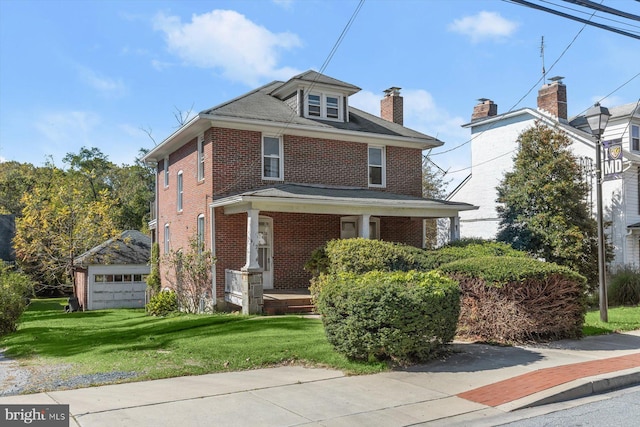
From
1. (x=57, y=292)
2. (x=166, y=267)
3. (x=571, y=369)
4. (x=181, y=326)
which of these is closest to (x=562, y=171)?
(x=571, y=369)

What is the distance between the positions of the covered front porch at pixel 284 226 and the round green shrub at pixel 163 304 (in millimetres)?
3181

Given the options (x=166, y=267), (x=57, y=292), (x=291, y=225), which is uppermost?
(x=291, y=225)

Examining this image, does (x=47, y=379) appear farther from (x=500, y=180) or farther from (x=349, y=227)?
(x=500, y=180)

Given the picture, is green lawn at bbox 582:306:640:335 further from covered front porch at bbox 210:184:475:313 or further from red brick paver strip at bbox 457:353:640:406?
covered front porch at bbox 210:184:475:313

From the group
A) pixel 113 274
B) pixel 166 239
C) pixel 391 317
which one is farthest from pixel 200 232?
pixel 113 274

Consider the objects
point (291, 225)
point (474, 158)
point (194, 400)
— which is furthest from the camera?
point (474, 158)

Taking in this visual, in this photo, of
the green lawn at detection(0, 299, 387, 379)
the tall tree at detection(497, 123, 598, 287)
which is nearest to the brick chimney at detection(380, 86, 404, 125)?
the tall tree at detection(497, 123, 598, 287)

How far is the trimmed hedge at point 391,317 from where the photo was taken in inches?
316

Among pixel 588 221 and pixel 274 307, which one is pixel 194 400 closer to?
pixel 274 307

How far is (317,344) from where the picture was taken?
31.1ft

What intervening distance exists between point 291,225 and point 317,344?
924 cm

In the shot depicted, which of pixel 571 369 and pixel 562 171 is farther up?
pixel 562 171

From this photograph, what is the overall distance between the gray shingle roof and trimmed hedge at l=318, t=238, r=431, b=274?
723 inches

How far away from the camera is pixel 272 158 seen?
18.2m
